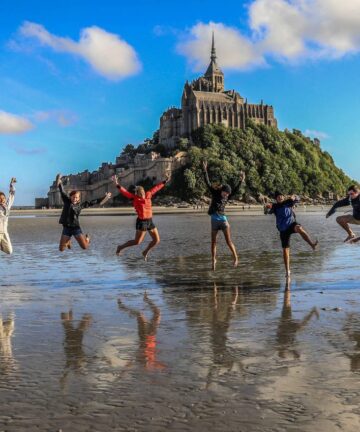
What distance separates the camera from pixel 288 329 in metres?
7.06

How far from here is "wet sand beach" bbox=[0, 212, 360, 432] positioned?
4.29 metres

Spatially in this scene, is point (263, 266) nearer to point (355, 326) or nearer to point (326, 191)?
point (355, 326)

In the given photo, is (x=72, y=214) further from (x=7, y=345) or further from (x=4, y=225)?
(x=7, y=345)

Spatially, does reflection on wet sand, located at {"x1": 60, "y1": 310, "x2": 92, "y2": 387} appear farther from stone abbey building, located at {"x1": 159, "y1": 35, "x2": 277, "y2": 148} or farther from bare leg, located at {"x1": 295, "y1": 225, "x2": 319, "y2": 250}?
stone abbey building, located at {"x1": 159, "y1": 35, "x2": 277, "y2": 148}

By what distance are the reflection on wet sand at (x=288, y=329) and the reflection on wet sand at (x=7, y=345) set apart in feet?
8.71

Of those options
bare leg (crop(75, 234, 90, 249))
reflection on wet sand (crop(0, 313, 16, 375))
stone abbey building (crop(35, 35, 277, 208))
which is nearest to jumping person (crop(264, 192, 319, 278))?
bare leg (crop(75, 234, 90, 249))

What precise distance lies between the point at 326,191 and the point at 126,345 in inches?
6006

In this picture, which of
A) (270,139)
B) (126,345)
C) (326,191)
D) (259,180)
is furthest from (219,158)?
(126,345)

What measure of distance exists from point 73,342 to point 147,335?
34.5 inches

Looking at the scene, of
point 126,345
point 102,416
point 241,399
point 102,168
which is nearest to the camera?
point 102,416

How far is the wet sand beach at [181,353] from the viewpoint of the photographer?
4289 millimetres

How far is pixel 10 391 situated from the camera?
188 inches

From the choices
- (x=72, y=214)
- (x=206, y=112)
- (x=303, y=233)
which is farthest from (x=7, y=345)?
(x=206, y=112)

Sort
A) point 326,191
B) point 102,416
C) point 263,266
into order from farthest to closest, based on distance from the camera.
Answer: point 326,191 < point 263,266 < point 102,416
